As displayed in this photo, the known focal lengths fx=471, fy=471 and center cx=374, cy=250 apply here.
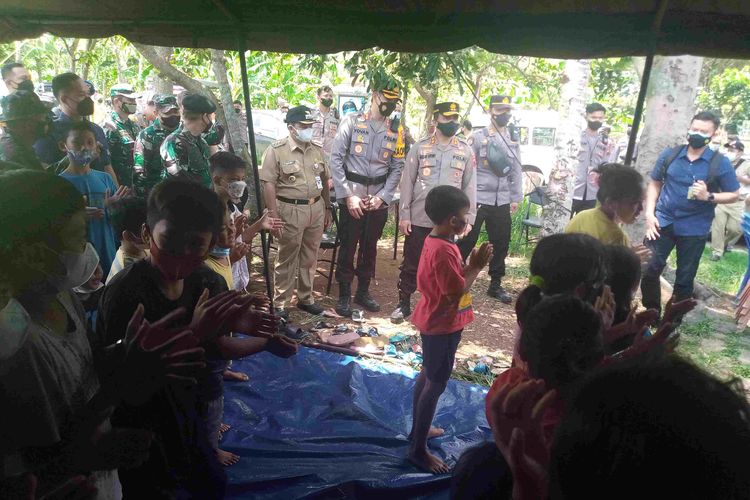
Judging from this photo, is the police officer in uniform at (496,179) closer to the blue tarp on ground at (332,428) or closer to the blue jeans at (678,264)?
the blue jeans at (678,264)

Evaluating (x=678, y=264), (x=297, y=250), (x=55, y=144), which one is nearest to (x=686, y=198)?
(x=678, y=264)

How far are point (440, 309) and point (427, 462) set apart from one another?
2.97 ft

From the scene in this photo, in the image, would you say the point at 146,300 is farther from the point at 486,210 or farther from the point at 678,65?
the point at 678,65

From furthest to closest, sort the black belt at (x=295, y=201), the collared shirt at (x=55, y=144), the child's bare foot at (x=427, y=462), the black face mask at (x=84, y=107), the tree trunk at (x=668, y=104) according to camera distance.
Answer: the tree trunk at (x=668, y=104) → the black belt at (x=295, y=201) → the black face mask at (x=84, y=107) → the collared shirt at (x=55, y=144) → the child's bare foot at (x=427, y=462)

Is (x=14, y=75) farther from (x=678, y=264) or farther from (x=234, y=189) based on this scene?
(x=678, y=264)

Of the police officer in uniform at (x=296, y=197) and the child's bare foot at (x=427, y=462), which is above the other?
the police officer in uniform at (x=296, y=197)

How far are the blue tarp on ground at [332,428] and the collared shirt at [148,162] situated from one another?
1.85 metres

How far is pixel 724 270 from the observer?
293 inches

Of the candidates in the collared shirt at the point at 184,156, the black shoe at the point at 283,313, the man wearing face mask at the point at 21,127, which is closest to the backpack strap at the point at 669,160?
the black shoe at the point at 283,313

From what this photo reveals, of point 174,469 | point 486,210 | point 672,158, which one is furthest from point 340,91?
point 174,469

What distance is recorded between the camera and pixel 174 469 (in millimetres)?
1592

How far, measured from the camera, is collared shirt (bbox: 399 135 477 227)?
192 inches

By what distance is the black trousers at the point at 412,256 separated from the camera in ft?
16.5

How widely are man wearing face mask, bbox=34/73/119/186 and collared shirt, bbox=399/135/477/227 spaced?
2.74 metres
